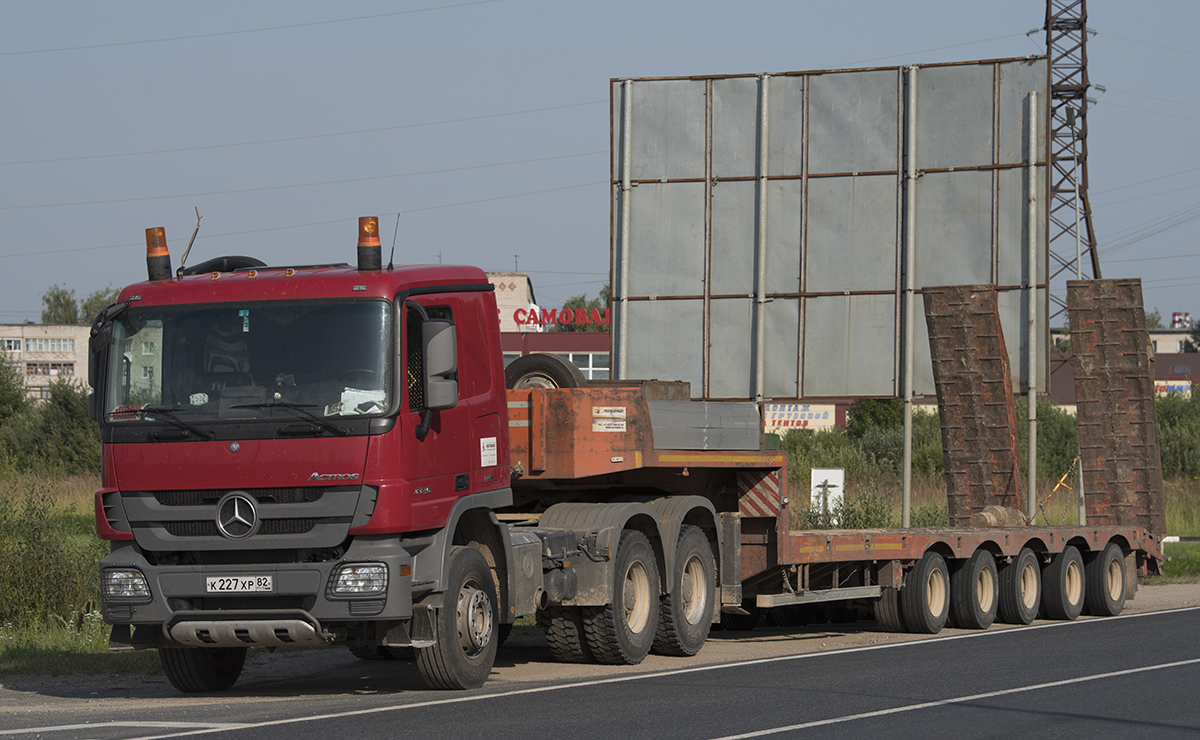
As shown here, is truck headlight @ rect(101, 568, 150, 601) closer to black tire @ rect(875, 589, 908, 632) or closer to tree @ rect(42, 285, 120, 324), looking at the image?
Answer: black tire @ rect(875, 589, 908, 632)

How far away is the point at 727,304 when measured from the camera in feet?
70.8

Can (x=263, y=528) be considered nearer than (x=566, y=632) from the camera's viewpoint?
Yes

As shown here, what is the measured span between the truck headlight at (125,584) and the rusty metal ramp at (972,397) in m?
12.4

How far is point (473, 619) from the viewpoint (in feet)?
32.9

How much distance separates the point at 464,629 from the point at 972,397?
1116 cm

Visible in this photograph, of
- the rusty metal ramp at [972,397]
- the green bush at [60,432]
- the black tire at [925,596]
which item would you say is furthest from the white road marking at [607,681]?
the green bush at [60,432]

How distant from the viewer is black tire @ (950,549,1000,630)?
15484mm

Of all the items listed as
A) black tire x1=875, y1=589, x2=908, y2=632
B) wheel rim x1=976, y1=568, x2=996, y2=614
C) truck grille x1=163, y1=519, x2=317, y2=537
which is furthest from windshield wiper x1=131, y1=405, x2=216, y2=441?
wheel rim x1=976, y1=568, x2=996, y2=614

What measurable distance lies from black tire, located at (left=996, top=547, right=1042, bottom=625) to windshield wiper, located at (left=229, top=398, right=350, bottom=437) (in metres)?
9.78

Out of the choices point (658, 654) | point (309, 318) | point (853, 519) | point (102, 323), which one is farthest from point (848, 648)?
point (853, 519)

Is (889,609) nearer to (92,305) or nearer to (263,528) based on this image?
(263,528)

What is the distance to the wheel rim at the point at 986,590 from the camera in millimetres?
15867

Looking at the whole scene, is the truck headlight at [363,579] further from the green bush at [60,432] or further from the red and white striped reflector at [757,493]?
the green bush at [60,432]

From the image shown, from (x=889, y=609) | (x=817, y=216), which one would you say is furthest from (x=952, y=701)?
(x=817, y=216)
